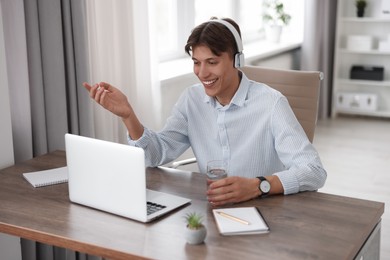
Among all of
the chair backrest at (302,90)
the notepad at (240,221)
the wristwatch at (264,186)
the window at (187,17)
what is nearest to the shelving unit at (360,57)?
the window at (187,17)

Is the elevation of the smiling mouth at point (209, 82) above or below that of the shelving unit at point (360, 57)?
above

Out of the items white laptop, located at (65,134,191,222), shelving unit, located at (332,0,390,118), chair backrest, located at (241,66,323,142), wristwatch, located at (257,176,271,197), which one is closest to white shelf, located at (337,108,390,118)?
shelving unit, located at (332,0,390,118)

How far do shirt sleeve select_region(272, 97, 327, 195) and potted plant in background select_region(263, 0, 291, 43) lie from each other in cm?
354

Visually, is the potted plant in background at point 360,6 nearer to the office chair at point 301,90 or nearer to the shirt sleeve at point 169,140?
the office chair at point 301,90

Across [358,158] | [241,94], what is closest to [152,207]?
[241,94]

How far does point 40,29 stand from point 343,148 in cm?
316

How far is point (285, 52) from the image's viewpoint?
5.73m

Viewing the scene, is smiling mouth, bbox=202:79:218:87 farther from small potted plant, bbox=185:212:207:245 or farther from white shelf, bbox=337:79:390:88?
white shelf, bbox=337:79:390:88

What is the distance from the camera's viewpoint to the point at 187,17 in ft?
14.2

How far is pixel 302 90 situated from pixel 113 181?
4.20ft

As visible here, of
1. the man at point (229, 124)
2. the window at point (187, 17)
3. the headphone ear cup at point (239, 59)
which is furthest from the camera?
the window at point (187, 17)

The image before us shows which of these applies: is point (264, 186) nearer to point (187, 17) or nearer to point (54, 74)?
point (54, 74)

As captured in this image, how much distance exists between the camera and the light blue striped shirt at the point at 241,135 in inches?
81.8

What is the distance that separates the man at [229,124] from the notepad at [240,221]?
0.17 m
